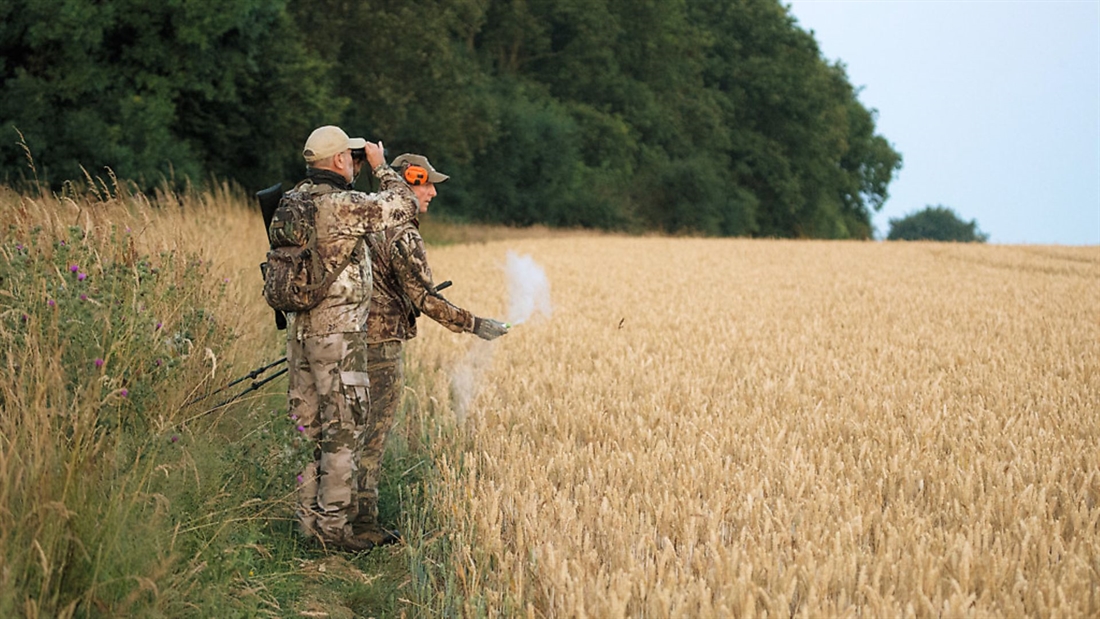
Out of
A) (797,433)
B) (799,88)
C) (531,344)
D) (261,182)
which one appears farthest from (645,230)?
(797,433)

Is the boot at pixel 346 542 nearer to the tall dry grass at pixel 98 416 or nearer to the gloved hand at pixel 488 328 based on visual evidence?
the tall dry grass at pixel 98 416

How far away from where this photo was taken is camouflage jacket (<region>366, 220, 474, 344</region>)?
496 cm

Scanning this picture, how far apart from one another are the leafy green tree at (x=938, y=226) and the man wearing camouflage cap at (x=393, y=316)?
114 metres

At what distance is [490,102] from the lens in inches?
1508

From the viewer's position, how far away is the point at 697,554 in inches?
151

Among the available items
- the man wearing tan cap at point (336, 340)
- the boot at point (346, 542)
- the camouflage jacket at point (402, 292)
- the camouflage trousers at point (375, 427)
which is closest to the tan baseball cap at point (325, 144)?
the man wearing tan cap at point (336, 340)

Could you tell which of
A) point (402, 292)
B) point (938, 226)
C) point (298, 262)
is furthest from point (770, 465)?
point (938, 226)

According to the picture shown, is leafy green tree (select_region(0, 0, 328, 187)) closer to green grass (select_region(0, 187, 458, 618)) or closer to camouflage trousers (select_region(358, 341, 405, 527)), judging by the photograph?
green grass (select_region(0, 187, 458, 618))

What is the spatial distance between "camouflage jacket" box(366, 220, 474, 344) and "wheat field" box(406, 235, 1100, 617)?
76 cm

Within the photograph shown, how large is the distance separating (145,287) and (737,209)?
48.8 metres

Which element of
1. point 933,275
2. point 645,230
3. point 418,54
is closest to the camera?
point 933,275

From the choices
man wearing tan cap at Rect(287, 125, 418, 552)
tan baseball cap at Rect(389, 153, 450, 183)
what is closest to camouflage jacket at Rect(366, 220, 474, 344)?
man wearing tan cap at Rect(287, 125, 418, 552)

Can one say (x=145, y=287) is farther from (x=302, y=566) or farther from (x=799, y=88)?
(x=799, y=88)

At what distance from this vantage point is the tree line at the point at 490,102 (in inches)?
835
